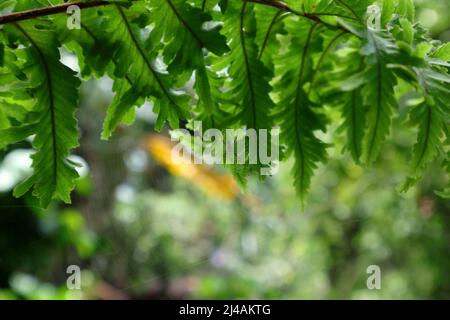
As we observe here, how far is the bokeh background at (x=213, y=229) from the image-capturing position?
2.20m

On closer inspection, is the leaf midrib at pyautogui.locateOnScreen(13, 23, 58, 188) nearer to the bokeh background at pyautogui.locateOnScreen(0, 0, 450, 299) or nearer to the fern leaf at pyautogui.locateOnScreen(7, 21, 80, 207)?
the fern leaf at pyautogui.locateOnScreen(7, 21, 80, 207)

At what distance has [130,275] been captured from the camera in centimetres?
372

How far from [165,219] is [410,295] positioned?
196 cm

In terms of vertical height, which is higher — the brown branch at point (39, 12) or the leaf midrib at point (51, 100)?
the brown branch at point (39, 12)

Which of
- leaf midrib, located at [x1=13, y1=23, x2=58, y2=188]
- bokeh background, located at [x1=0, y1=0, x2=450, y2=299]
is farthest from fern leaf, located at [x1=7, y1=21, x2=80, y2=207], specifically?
bokeh background, located at [x1=0, y1=0, x2=450, y2=299]

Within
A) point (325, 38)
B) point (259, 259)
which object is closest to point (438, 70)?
point (325, 38)

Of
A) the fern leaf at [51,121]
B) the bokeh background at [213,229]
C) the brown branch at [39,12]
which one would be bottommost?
the bokeh background at [213,229]

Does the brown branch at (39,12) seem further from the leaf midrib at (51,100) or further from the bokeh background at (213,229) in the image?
the bokeh background at (213,229)

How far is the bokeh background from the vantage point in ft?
7.23

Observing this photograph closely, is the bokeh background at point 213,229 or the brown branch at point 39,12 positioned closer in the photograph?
the brown branch at point 39,12

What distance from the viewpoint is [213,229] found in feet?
14.3

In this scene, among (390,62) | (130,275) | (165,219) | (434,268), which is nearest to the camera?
(390,62)

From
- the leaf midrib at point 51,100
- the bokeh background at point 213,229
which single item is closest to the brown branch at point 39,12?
the leaf midrib at point 51,100

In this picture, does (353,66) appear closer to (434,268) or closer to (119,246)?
(434,268)
